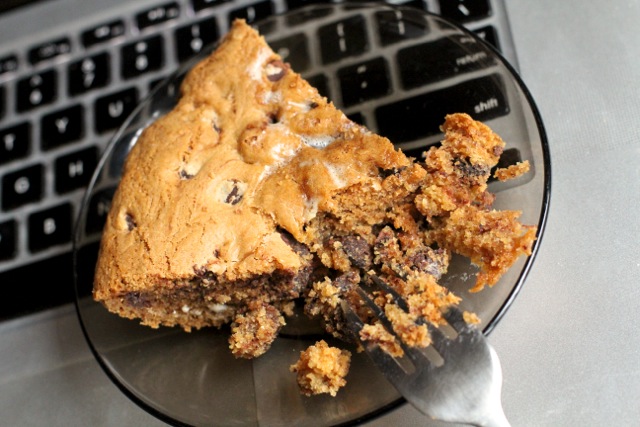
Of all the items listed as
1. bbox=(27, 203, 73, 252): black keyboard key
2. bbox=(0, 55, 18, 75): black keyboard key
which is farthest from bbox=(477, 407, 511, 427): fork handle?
bbox=(0, 55, 18, 75): black keyboard key

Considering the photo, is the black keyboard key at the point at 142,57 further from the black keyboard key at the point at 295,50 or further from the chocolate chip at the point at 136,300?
the chocolate chip at the point at 136,300

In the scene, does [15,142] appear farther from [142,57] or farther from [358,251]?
[358,251]

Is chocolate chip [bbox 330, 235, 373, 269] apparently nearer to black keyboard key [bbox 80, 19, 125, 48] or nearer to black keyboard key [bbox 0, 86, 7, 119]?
black keyboard key [bbox 80, 19, 125, 48]

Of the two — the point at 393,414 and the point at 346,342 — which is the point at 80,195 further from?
the point at 393,414

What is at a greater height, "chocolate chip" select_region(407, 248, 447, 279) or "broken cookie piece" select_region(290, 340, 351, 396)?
"chocolate chip" select_region(407, 248, 447, 279)

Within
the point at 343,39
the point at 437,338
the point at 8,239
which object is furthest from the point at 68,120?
the point at 437,338

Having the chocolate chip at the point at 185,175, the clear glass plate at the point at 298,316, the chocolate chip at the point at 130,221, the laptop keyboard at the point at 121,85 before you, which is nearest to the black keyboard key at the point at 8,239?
the laptop keyboard at the point at 121,85
